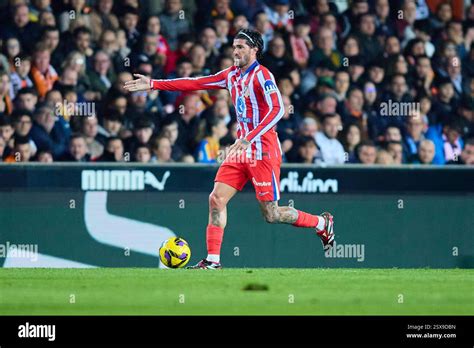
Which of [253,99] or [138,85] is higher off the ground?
[138,85]

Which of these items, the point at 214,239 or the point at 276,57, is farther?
the point at 276,57

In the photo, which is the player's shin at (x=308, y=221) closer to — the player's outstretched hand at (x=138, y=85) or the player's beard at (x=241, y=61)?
the player's beard at (x=241, y=61)

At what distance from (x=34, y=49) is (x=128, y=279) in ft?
19.8

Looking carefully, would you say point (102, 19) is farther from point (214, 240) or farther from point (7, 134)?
point (214, 240)

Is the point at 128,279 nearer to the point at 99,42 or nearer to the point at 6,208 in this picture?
the point at 6,208

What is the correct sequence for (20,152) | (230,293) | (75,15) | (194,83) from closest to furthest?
1. (230,293)
2. (194,83)
3. (20,152)
4. (75,15)

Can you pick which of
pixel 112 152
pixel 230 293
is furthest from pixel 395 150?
pixel 230 293

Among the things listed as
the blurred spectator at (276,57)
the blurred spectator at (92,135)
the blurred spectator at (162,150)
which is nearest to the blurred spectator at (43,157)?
the blurred spectator at (92,135)

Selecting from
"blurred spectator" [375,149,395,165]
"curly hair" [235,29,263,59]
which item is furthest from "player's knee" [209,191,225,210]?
"blurred spectator" [375,149,395,165]
